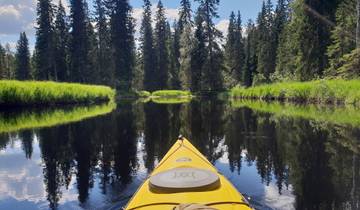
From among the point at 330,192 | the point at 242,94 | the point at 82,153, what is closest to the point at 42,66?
the point at 242,94

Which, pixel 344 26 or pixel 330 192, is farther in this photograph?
pixel 344 26

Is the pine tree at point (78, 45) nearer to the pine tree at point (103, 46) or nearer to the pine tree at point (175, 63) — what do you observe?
the pine tree at point (103, 46)

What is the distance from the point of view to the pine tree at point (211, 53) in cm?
5262

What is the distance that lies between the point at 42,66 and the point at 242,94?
1097 inches

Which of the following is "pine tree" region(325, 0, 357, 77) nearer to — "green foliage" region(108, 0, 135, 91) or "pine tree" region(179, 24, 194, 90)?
"pine tree" region(179, 24, 194, 90)

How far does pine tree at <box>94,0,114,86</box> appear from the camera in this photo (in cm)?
5488

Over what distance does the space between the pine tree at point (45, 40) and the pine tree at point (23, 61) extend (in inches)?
831

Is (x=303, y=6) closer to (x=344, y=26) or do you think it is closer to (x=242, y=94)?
(x=344, y=26)

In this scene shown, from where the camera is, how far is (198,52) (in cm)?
5394

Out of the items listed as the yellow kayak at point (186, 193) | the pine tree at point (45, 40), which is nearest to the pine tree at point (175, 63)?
the pine tree at point (45, 40)

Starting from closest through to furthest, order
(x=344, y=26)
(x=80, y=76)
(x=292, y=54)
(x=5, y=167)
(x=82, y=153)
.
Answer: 1. (x=5, y=167)
2. (x=82, y=153)
3. (x=344, y=26)
4. (x=292, y=54)
5. (x=80, y=76)

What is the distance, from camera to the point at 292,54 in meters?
40.2

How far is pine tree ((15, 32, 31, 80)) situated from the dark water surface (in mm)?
62278

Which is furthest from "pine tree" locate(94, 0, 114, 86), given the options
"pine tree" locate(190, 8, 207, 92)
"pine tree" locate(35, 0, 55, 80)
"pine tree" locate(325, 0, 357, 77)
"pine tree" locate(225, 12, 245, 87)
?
"pine tree" locate(325, 0, 357, 77)
